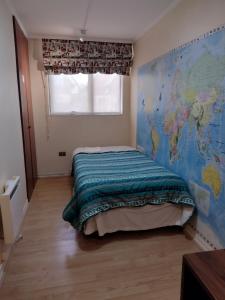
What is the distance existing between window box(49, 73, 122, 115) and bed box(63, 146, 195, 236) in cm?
200

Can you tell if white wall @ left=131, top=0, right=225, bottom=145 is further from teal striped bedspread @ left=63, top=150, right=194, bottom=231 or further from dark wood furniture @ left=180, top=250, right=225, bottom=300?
dark wood furniture @ left=180, top=250, right=225, bottom=300

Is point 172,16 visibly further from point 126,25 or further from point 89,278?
point 89,278

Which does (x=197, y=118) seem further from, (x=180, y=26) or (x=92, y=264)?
(x=92, y=264)

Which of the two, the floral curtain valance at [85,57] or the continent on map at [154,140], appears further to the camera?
the floral curtain valance at [85,57]

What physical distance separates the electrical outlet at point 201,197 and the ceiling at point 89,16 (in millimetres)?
2046

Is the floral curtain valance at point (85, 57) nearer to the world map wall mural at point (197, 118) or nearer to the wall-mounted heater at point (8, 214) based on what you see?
the world map wall mural at point (197, 118)

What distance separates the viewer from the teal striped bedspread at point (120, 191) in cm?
222

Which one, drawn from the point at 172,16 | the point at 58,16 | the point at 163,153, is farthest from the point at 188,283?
the point at 58,16

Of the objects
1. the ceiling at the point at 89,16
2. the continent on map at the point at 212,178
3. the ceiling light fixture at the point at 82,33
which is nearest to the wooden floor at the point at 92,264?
the continent on map at the point at 212,178

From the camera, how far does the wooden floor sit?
168 cm

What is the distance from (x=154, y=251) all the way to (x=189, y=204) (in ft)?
1.93

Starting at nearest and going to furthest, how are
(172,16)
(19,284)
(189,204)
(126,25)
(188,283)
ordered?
(188,283) → (19,284) → (189,204) → (172,16) → (126,25)

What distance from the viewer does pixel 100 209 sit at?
219 cm

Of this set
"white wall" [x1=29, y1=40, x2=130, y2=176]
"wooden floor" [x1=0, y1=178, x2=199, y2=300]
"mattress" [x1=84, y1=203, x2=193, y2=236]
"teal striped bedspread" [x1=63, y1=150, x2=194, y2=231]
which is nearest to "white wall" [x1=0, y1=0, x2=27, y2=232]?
"wooden floor" [x1=0, y1=178, x2=199, y2=300]
